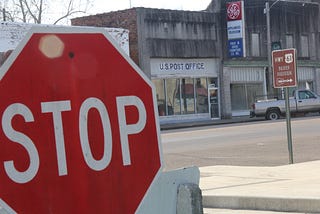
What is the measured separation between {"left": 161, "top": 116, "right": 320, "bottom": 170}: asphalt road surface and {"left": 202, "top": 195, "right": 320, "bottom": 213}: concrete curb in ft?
17.6

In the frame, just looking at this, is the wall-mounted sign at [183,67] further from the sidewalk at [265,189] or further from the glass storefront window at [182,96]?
the sidewalk at [265,189]

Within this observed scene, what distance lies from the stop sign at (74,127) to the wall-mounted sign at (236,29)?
34831 millimetres

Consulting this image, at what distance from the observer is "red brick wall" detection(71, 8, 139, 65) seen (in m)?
34.5

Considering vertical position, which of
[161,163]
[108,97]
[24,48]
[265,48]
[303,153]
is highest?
[265,48]

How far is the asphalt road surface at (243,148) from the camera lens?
579 inches

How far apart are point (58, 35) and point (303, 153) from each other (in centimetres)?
1352

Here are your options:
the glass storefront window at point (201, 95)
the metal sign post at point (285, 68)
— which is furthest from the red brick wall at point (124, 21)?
the metal sign post at point (285, 68)

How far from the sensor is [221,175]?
426 inches

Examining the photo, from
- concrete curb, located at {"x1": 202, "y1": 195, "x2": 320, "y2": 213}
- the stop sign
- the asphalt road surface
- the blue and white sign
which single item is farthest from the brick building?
the stop sign

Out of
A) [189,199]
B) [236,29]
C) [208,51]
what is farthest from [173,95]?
[189,199]

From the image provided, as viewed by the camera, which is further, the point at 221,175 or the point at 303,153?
the point at 303,153

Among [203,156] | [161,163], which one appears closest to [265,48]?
[203,156]

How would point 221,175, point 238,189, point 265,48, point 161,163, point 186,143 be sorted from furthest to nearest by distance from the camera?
point 265,48
point 186,143
point 221,175
point 238,189
point 161,163

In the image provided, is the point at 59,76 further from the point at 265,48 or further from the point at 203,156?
the point at 265,48
